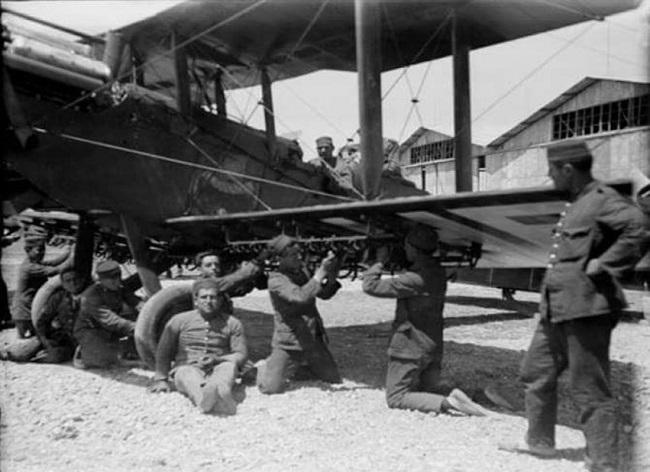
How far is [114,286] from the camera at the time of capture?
6164mm

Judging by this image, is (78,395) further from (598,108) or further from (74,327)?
(598,108)

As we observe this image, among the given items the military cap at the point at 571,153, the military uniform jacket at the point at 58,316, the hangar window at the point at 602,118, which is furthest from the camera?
the hangar window at the point at 602,118

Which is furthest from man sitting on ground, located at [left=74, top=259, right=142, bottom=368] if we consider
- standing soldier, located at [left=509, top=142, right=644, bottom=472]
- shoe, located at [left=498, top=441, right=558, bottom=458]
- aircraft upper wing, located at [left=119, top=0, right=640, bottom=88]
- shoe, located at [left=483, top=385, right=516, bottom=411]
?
standing soldier, located at [left=509, top=142, right=644, bottom=472]

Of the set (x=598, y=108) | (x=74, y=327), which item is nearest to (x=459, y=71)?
(x=74, y=327)

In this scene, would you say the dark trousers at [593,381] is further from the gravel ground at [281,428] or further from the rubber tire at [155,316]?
the rubber tire at [155,316]

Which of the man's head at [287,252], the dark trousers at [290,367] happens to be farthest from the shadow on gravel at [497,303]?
the man's head at [287,252]

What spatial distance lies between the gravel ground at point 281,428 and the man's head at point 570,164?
5.13 feet

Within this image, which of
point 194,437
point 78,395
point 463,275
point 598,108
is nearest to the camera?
point 194,437

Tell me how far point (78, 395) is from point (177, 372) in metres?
0.80

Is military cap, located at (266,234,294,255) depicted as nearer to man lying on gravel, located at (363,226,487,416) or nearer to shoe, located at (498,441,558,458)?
man lying on gravel, located at (363,226,487,416)

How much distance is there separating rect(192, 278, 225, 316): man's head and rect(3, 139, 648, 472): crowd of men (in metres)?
0.01

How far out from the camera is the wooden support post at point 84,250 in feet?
21.8

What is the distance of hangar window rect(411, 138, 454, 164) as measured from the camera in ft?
82.2

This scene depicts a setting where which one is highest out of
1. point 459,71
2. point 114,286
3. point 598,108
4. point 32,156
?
point 598,108
